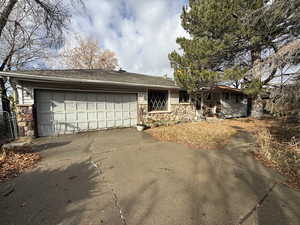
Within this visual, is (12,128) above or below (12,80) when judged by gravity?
below

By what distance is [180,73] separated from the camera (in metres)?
7.00

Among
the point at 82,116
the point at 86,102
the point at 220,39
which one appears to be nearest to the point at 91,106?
the point at 86,102

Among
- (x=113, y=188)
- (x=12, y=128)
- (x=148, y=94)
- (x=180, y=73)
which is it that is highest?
(x=180, y=73)

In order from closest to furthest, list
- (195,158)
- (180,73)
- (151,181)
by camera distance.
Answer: (151,181)
(195,158)
(180,73)

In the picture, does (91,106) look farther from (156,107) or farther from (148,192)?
(148,192)

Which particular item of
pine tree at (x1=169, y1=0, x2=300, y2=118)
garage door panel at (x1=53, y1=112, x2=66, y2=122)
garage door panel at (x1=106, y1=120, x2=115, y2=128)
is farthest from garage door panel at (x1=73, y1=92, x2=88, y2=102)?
pine tree at (x1=169, y1=0, x2=300, y2=118)

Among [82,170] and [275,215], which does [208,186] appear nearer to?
[275,215]

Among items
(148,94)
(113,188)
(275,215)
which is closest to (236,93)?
(148,94)

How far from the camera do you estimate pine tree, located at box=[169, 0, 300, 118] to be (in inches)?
240

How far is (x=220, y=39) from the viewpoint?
270 inches

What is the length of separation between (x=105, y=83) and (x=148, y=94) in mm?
2722

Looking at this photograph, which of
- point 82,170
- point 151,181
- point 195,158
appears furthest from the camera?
point 195,158

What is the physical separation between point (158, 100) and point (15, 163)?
6.76 meters

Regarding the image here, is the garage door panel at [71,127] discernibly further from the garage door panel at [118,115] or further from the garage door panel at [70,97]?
the garage door panel at [118,115]
